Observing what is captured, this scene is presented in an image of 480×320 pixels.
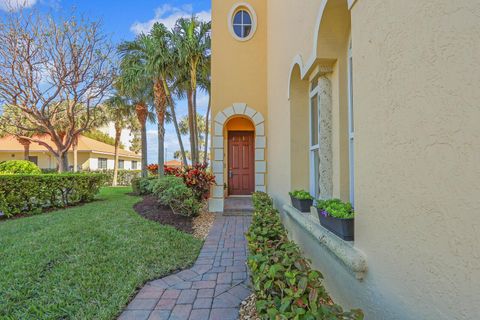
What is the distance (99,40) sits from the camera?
1229 centimetres

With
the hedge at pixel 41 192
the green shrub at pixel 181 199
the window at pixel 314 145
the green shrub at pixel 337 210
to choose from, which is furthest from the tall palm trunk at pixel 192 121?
the green shrub at pixel 337 210

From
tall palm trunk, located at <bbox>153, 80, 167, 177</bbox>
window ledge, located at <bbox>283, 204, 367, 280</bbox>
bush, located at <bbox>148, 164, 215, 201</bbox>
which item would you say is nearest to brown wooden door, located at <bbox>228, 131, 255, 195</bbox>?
bush, located at <bbox>148, 164, 215, 201</bbox>

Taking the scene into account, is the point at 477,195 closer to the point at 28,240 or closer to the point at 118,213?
the point at 28,240

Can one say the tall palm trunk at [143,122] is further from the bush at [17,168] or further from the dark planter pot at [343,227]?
the dark planter pot at [343,227]

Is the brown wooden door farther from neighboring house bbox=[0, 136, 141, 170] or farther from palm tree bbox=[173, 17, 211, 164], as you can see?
neighboring house bbox=[0, 136, 141, 170]

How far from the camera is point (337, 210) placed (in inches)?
88.3

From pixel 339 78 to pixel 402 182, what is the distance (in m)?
1.79

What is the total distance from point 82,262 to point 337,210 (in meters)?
3.79

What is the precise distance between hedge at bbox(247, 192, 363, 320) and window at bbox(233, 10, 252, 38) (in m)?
7.76

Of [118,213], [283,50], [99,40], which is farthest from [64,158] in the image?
[283,50]

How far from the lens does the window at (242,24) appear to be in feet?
28.4

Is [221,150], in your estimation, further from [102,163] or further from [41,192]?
[102,163]

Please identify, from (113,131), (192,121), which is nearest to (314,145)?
(192,121)

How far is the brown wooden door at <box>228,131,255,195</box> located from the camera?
9977 millimetres
